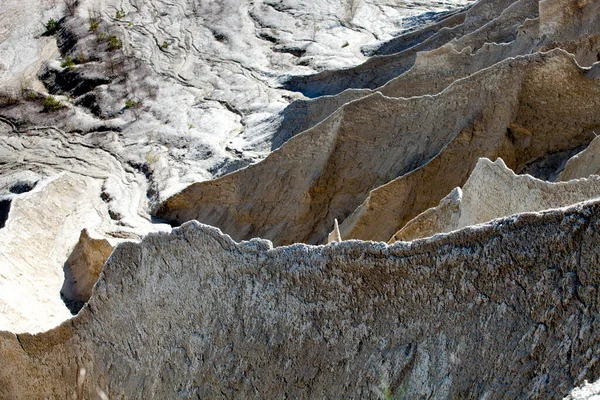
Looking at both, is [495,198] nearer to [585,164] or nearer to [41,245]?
[585,164]

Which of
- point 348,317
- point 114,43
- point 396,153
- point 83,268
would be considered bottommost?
point 114,43

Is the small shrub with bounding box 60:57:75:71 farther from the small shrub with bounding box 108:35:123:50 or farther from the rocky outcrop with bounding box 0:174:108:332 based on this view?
the rocky outcrop with bounding box 0:174:108:332

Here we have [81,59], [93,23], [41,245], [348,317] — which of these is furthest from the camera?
[93,23]

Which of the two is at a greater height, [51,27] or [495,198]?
[495,198]

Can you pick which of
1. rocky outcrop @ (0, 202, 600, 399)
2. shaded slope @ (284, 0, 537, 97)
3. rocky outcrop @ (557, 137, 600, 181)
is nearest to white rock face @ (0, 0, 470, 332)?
shaded slope @ (284, 0, 537, 97)

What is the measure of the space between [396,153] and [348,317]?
7622mm

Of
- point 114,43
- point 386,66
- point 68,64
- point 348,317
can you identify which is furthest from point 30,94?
point 348,317

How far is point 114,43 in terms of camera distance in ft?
77.3

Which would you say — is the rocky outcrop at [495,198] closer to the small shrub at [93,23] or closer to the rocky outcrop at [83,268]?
the rocky outcrop at [83,268]

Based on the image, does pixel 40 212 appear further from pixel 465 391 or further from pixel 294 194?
pixel 465 391

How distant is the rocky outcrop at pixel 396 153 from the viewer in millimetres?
11016

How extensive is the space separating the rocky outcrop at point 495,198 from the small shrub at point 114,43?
53.6 ft

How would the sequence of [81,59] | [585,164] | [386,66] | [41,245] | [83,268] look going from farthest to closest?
[81,59], [386,66], [41,245], [83,268], [585,164]

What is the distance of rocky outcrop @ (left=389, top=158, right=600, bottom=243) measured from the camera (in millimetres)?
6953
